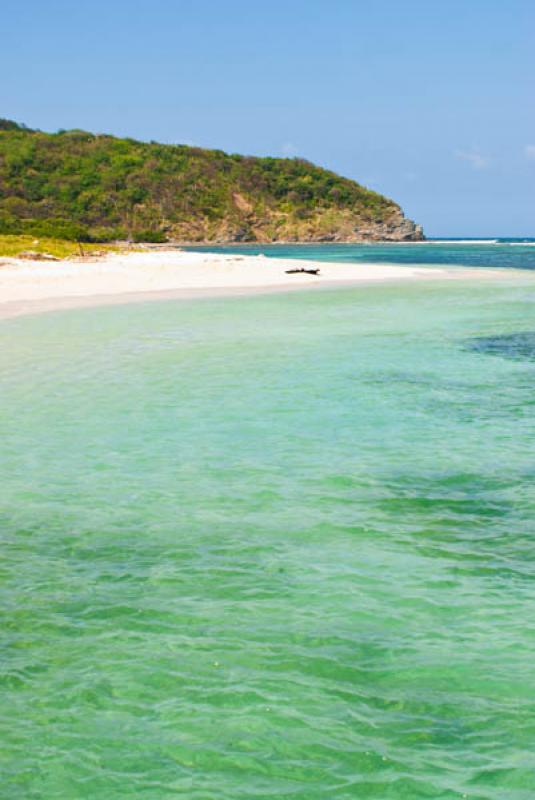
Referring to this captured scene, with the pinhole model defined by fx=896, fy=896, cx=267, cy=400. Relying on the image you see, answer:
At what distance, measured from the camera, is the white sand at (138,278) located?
37.3 meters

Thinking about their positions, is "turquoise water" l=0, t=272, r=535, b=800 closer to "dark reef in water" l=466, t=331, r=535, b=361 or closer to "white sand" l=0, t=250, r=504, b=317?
"dark reef in water" l=466, t=331, r=535, b=361

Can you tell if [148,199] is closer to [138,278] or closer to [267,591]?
[138,278]

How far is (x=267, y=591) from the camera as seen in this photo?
25.6 ft

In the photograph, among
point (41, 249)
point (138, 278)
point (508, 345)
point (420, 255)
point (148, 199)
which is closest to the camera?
point (508, 345)

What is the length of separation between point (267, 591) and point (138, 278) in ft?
137

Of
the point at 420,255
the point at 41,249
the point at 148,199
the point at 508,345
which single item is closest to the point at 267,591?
the point at 508,345

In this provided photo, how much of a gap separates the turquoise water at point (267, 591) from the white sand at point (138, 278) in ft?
60.6

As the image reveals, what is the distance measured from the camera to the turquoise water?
540cm

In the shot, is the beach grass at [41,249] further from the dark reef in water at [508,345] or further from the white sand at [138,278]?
the dark reef in water at [508,345]

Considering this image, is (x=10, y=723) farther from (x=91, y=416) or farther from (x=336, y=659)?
(x=91, y=416)

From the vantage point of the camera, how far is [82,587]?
7867mm

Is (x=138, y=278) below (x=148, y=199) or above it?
below

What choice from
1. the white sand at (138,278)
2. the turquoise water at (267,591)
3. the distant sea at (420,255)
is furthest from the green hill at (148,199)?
the turquoise water at (267,591)

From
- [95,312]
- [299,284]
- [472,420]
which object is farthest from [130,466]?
[299,284]
